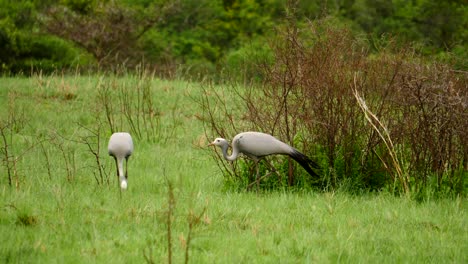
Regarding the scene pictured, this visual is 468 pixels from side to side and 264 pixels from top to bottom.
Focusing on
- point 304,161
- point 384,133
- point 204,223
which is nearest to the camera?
point 204,223

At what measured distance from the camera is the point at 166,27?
116ft

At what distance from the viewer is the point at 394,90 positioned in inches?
343

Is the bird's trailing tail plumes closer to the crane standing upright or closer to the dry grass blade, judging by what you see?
the dry grass blade

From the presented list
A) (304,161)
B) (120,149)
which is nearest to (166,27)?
(120,149)

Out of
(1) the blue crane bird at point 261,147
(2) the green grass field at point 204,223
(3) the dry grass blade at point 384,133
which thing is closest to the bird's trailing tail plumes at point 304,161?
(1) the blue crane bird at point 261,147

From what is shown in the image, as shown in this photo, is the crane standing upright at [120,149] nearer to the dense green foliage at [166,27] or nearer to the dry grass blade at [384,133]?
the dry grass blade at [384,133]

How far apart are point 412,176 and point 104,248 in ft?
13.5

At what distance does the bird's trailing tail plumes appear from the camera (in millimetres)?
7887

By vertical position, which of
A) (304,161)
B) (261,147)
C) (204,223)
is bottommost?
(204,223)

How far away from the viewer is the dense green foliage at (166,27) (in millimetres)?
25111

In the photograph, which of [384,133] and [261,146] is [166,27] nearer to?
[384,133]

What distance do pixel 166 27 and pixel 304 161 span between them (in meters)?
28.1

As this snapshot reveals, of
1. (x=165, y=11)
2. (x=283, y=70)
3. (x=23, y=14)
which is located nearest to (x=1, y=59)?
(x=23, y=14)

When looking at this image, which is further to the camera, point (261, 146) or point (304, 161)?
point (304, 161)
